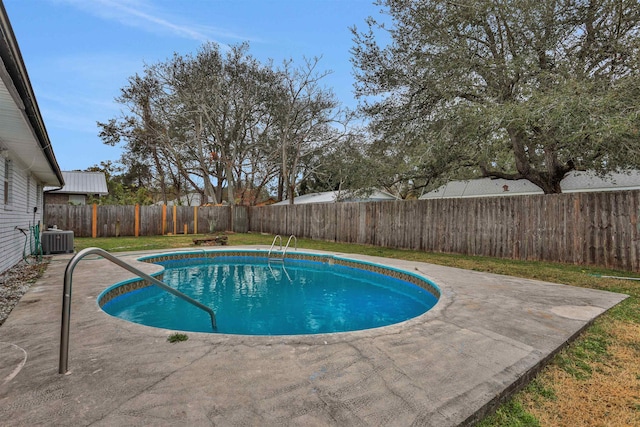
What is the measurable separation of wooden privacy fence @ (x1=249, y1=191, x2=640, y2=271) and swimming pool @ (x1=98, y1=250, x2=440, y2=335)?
284 cm

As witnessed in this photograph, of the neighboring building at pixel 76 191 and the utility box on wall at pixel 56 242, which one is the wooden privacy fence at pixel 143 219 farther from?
the neighboring building at pixel 76 191

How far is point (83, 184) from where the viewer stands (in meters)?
19.4

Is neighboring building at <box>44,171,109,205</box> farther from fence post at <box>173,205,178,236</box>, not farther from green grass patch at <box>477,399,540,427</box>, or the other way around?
green grass patch at <box>477,399,540,427</box>

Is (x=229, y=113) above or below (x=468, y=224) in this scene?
above

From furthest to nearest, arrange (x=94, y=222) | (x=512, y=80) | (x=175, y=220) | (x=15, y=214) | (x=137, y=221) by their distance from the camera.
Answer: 1. (x=175, y=220)
2. (x=137, y=221)
3. (x=94, y=222)
4. (x=512, y=80)
5. (x=15, y=214)

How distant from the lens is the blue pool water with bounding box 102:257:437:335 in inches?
182

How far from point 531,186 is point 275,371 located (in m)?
17.1

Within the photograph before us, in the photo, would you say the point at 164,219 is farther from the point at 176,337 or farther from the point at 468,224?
the point at 176,337

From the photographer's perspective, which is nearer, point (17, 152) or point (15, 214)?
point (17, 152)

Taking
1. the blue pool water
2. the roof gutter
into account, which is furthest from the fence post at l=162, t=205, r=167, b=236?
the roof gutter

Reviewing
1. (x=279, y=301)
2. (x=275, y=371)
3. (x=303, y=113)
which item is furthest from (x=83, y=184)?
(x=275, y=371)

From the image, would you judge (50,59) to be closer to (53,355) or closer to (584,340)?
(53,355)

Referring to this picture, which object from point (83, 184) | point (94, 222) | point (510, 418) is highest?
point (83, 184)

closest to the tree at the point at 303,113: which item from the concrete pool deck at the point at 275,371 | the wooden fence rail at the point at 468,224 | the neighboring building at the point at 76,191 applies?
the wooden fence rail at the point at 468,224
